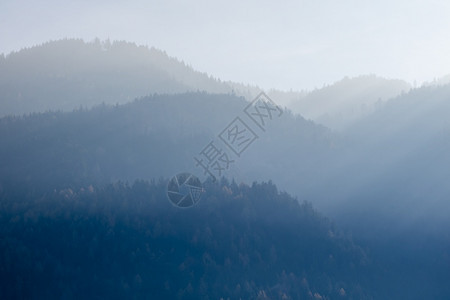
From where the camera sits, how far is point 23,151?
18900 cm

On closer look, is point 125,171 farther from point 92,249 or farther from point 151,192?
point 92,249

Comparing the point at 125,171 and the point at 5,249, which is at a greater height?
the point at 125,171

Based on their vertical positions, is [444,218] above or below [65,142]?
below

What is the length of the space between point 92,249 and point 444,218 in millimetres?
113052

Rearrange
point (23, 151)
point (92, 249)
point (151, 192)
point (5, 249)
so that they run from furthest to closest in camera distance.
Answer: point (23, 151) < point (151, 192) < point (92, 249) < point (5, 249)

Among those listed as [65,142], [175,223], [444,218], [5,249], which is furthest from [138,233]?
[444,218]

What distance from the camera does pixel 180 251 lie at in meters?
122

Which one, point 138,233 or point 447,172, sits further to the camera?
point 447,172

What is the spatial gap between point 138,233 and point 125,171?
72.0 meters

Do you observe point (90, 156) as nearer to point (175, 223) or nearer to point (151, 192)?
point (151, 192)

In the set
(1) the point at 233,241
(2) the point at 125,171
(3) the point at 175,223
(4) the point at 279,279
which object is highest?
(2) the point at 125,171

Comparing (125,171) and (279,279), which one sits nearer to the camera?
(279,279)

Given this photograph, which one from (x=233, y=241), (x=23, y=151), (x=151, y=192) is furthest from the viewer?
(x=23, y=151)

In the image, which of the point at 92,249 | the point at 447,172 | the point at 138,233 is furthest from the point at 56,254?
the point at 447,172
